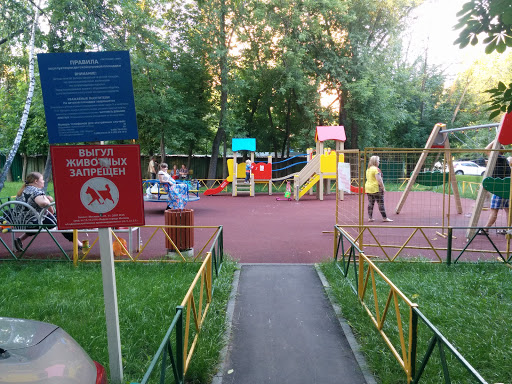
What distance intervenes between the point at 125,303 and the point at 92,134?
252 cm

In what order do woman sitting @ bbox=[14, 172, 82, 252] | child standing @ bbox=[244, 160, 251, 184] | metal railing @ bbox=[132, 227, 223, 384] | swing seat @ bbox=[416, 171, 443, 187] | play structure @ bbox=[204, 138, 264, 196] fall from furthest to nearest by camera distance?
child standing @ bbox=[244, 160, 251, 184], play structure @ bbox=[204, 138, 264, 196], swing seat @ bbox=[416, 171, 443, 187], woman sitting @ bbox=[14, 172, 82, 252], metal railing @ bbox=[132, 227, 223, 384]

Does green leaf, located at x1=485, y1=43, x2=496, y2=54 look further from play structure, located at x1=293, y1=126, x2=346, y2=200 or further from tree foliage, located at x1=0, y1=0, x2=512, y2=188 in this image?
tree foliage, located at x1=0, y1=0, x2=512, y2=188

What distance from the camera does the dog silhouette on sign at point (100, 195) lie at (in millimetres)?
3181

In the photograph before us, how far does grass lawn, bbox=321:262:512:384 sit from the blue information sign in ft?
9.77

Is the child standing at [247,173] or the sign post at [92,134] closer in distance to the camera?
the sign post at [92,134]

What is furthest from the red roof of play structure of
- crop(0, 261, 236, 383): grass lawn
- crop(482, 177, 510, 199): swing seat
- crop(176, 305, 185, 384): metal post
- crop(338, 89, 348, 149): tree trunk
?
crop(176, 305, 185, 384): metal post

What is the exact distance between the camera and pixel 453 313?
15.4 ft

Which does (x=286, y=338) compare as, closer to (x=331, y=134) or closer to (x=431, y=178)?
(x=431, y=178)

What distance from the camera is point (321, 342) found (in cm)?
423

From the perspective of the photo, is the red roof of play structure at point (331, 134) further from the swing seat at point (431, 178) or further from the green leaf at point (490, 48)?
the green leaf at point (490, 48)

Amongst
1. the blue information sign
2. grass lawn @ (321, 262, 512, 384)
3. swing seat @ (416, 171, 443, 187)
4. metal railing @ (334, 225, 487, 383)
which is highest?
the blue information sign

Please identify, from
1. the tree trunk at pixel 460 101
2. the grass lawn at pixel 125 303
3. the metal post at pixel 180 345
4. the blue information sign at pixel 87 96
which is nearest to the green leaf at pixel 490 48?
the blue information sign at pixel 87 96

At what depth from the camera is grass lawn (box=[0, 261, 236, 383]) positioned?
3.89m

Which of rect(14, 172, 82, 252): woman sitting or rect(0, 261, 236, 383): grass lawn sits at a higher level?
rect(14, 172, 82, 252): woman sitting
